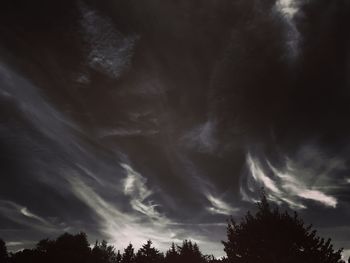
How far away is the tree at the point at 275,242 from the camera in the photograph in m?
17.3

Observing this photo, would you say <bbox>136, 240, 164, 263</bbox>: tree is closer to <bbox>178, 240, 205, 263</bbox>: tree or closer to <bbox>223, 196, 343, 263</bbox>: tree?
<bbox>178, 240, 205, 263</bbox>: tree

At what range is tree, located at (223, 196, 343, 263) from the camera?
17312 mm

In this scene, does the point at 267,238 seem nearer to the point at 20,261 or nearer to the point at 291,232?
the point at 291,232

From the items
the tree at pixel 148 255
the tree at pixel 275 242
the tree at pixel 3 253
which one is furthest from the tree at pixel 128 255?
the tree at pixel 3 253

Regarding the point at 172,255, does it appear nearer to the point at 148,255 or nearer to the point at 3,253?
the point at 148,255

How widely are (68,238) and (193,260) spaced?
4467 centimetres

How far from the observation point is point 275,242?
1792cm

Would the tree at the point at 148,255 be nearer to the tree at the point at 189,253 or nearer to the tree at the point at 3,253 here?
the tree at the point at 189,253

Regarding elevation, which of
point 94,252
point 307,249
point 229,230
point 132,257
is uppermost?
point 94,252

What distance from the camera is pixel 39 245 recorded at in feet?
211

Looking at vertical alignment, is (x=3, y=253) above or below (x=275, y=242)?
above

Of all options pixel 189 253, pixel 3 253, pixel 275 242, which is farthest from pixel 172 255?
pixel 3 253

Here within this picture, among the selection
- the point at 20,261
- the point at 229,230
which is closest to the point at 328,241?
the point at 229,230

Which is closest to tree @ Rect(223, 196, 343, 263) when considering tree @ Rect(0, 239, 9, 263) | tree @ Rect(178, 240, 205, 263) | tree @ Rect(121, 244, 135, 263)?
tree @ Rect(178, 240, 205, 263)
